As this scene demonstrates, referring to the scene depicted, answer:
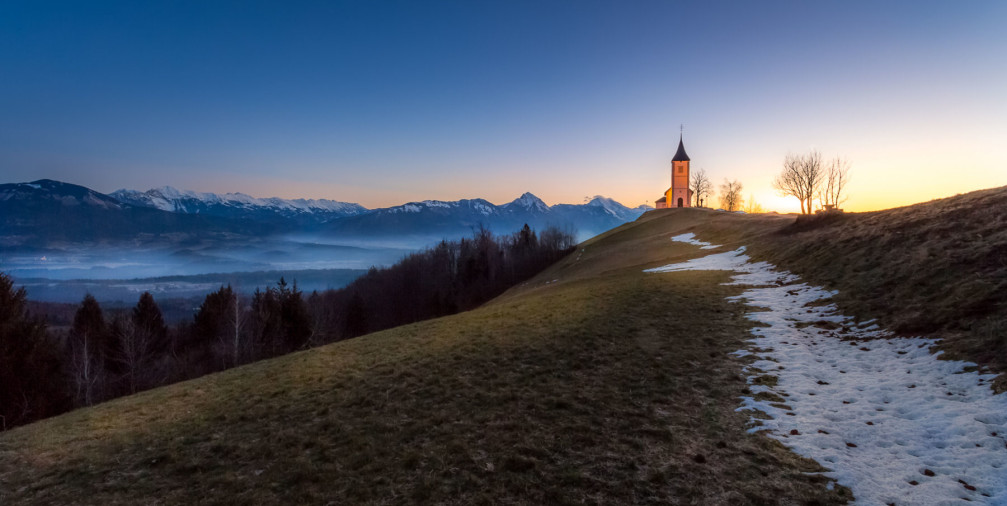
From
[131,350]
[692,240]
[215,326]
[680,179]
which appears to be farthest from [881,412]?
[680,179]

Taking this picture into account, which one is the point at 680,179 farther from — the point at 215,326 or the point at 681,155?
the point at 215,326

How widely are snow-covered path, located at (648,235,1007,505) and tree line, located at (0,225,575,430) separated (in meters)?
42.7

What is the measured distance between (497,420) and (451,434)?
1.22 metres

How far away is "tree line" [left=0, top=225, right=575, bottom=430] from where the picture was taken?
30.5m

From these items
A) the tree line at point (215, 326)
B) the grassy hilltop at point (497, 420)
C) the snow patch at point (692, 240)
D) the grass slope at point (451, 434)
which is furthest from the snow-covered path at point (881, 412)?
the tree line at point (215, 326)

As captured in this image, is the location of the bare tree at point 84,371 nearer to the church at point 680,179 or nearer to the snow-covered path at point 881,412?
the snow-covered path at point 881,412

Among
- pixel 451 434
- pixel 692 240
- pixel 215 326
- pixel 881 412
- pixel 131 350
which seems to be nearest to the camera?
pixel 881 412

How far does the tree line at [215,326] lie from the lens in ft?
100

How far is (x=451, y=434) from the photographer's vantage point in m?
9.16

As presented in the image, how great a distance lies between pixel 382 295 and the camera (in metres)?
104

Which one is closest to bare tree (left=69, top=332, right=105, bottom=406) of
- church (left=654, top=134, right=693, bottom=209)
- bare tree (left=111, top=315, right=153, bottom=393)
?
bare tree (left=111, top=315, right=153, bottom=393)

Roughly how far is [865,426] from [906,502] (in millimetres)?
2983

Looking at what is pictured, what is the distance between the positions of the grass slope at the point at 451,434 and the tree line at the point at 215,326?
87.1 feet

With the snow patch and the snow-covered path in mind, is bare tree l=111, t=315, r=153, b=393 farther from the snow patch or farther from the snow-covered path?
the snow patch
